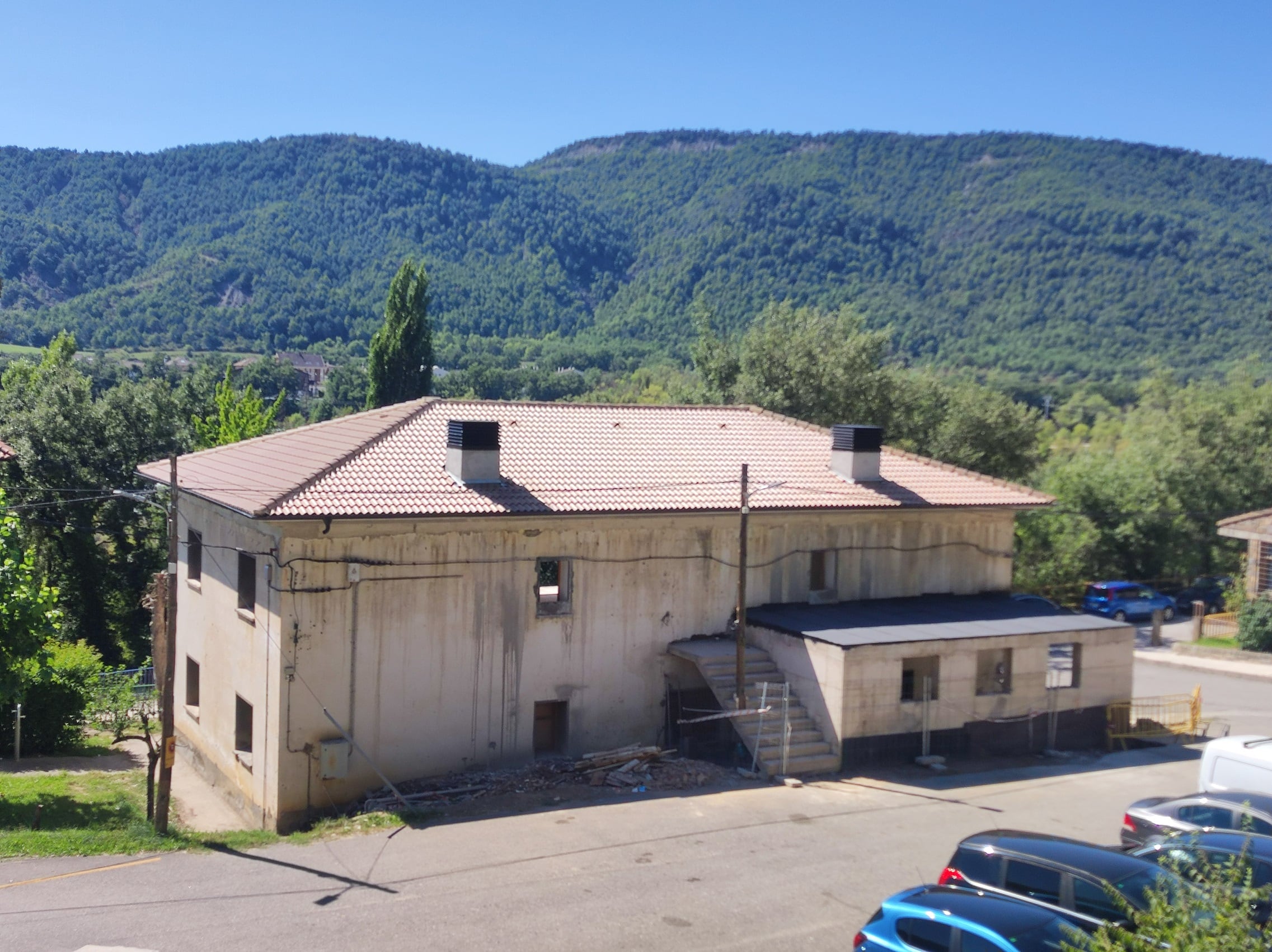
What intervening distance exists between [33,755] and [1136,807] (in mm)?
21014

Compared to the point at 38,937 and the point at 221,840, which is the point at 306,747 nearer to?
the point at 221,840

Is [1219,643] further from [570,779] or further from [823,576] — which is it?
[570,779]

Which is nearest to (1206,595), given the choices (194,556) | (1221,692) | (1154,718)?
(1221,692)

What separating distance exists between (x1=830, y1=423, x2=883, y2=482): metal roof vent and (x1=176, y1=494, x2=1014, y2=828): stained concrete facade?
1187 millimetres

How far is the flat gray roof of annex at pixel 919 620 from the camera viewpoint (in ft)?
65.8

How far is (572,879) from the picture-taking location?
1402 centimetres

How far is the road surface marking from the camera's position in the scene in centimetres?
1380

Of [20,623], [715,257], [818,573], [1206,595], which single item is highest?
[715,257]

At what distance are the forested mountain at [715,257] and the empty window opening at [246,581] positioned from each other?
402 feet

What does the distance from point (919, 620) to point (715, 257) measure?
145m

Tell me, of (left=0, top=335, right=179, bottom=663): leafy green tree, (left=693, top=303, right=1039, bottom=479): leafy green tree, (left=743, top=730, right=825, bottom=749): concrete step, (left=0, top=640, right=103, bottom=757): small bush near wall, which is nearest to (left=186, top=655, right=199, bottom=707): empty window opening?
(left=0, top=640, right=103, bottom=757): small bush near wall

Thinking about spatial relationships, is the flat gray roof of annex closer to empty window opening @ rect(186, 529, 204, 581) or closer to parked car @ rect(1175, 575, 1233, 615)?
empty window opening @ rect(186, 529, 204, 581)

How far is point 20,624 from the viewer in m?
17.5

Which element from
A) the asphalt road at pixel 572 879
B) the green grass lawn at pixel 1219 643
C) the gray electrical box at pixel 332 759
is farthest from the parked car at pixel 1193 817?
the green grass lawn at pixel 1219 643
